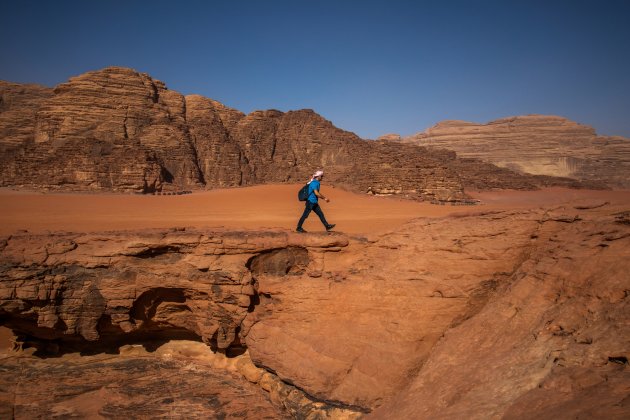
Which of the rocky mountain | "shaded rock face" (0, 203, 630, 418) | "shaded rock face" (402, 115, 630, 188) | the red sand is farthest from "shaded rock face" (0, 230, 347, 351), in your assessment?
"shaded rock face" (402, 115, 630, 188)

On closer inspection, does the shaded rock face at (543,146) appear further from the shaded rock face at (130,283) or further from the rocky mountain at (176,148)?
the shaded rock face at (130,283)

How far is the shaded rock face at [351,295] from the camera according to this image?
3447mm

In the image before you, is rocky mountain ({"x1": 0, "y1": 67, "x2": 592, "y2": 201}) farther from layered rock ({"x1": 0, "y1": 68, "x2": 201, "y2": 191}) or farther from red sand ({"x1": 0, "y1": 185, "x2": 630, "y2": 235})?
red sand ({"x1": 0, "y1": 185, "x2": 630, "y2": 235})

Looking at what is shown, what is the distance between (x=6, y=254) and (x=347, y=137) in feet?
108

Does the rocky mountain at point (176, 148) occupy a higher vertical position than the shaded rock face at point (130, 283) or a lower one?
higher

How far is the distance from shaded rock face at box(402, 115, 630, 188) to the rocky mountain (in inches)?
419

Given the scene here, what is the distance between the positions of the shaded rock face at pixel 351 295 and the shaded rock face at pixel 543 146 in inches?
1341

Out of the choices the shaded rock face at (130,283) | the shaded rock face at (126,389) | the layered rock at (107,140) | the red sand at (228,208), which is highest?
the layered rock at (107,140)

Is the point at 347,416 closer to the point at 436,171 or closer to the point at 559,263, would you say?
the point at 559,263

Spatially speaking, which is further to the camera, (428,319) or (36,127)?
(36,127)

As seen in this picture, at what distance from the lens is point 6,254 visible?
469 centimetres

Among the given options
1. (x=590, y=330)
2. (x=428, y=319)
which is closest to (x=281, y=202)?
(x=428, y=319)

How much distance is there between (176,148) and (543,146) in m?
36.9

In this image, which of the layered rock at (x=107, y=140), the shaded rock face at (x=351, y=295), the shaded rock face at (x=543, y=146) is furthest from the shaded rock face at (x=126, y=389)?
the shaded rock face at (x=543, y=146)
